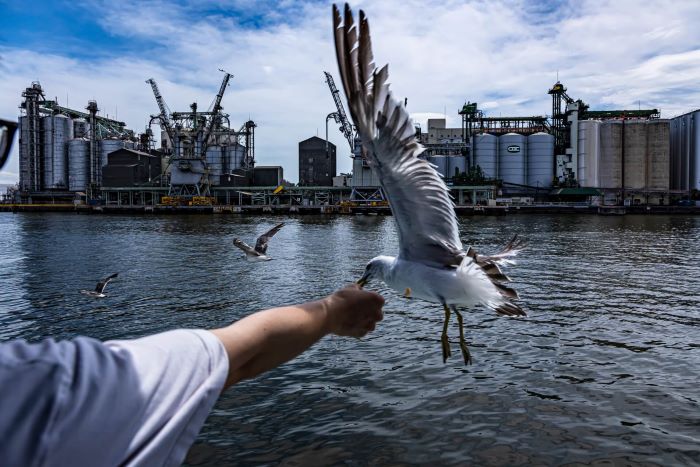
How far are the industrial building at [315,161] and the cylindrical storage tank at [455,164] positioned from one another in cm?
2709

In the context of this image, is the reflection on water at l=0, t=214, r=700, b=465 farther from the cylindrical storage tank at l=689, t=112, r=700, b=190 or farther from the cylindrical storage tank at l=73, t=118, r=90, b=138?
the cylindrical storage tank at l=73, t=118, r=90, b=138

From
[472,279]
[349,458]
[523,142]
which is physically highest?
[523,142]

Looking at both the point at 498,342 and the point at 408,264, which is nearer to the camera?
the point at 408,264

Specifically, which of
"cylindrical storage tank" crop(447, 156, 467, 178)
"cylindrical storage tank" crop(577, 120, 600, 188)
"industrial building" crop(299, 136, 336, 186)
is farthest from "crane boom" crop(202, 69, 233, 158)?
"cylindrical storage tank" crop(577, 120, 600, 188)

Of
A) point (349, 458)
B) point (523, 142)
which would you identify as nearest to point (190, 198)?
point (523, 142)

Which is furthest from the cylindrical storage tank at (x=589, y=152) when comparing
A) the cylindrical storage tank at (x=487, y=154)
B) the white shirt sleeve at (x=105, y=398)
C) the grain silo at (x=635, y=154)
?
the white shirt sleeve at (x=105, y=398)

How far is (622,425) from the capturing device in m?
6.24

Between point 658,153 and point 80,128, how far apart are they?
112162 mm

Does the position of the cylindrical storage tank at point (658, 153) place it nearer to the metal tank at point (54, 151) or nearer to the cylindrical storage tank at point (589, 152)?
the cylindrical storage tank at point (589, 152)

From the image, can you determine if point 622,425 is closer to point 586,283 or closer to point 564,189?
point 586,283

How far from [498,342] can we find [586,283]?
844cm

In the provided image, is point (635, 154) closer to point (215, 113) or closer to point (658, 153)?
point (658, 153)

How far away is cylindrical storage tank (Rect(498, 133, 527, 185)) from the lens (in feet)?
307

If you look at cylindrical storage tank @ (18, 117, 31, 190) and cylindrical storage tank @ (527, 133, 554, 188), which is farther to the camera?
cylindrical storage tank @ (18, 117, 31, 190)
